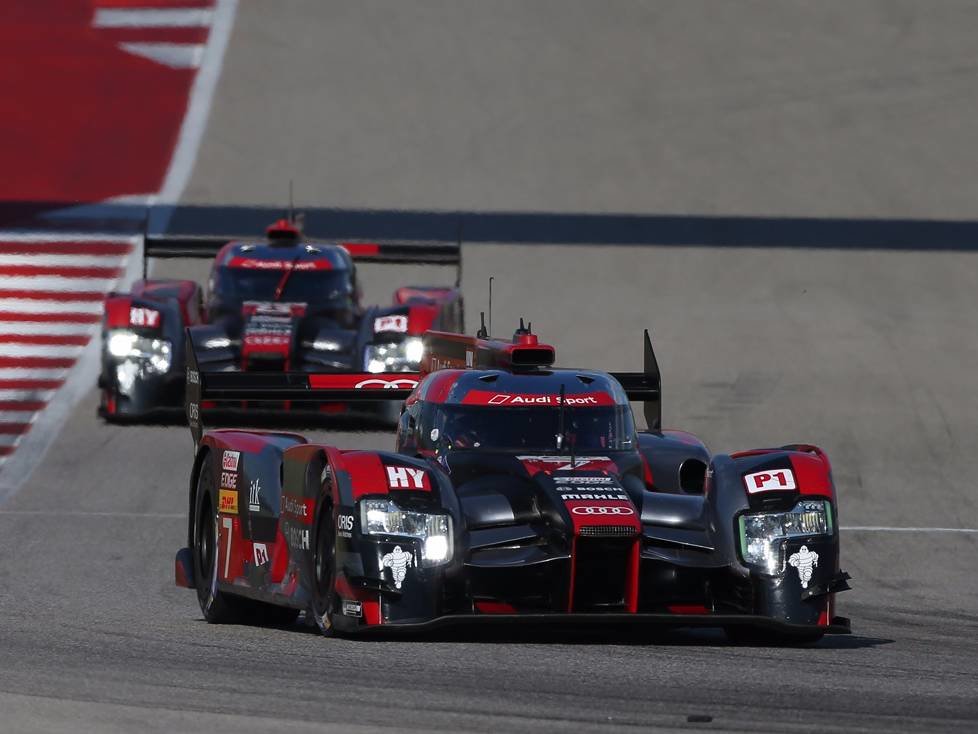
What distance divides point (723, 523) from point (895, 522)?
6.16 m

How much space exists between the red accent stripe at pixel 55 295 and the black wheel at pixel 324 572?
14586 mm

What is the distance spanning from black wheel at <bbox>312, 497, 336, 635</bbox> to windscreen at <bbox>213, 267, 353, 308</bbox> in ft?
33.0

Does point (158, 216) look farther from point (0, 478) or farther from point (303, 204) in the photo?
point (0, 478)

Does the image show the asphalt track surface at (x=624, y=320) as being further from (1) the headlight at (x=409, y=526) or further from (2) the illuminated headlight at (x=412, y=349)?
(2) the illuminated headlight at (x=412, y=349)

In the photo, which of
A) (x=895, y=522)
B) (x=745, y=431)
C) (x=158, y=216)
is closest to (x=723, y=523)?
(x=895, y=522)

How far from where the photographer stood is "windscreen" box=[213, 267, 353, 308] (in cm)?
1988

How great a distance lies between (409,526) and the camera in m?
9.43

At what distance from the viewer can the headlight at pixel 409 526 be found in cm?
938

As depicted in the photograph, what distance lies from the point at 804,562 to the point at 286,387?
161 inches

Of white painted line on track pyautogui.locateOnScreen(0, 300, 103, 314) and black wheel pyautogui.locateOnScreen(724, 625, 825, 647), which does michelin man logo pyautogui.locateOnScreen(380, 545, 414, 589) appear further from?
white painted line on track pyautogui.locateOnScreen(0, 300, 103, 314)

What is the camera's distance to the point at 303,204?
27.5m

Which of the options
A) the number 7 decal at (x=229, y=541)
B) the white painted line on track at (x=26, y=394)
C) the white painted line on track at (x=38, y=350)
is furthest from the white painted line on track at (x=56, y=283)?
the number 7 decal at (x=229, y=541)

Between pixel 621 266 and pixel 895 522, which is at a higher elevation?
pixel 621 266

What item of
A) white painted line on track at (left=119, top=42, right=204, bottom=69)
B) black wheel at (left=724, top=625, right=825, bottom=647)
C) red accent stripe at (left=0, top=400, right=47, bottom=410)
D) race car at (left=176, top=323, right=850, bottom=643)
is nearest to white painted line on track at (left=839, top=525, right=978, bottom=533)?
race car at (left=176, top=323, right=850, bottom=643)
